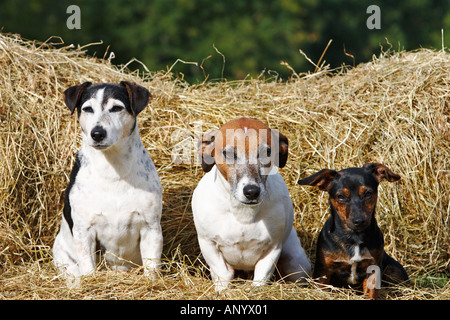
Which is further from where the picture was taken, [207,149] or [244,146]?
[207,149]

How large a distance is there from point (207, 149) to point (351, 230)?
4.29ft

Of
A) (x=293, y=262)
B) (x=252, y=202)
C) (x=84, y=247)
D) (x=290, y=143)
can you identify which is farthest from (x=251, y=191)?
(x=290, y=143)

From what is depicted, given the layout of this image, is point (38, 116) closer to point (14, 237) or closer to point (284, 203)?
point (14, 237)

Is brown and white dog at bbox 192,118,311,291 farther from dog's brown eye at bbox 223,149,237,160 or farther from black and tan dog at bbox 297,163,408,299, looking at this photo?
black and tan dog at bbox 297,163,408,299

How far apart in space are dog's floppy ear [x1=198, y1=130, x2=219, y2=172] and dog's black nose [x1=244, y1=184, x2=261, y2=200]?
0.56m

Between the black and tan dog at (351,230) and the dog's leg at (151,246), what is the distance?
4.28ft

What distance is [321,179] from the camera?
5.06 m

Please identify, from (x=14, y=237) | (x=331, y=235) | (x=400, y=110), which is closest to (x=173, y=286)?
(x=331, y=235)

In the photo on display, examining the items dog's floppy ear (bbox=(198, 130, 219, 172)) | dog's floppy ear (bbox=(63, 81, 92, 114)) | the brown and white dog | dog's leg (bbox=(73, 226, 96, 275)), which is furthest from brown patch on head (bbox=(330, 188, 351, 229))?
dog's floppy ear (bbox=(63, 81, 92, 114))

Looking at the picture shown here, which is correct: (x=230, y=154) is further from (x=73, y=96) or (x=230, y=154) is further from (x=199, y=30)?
(x=199, y=30)

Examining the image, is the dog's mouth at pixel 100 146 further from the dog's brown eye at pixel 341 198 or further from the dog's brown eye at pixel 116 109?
the dog's brown eye at pixel 341 198

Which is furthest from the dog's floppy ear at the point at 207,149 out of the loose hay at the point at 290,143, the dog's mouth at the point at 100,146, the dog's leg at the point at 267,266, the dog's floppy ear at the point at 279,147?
the loose hay at the point at 290,143

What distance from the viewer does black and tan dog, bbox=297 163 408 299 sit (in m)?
4.84

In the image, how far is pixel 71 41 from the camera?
18297 millimetres
